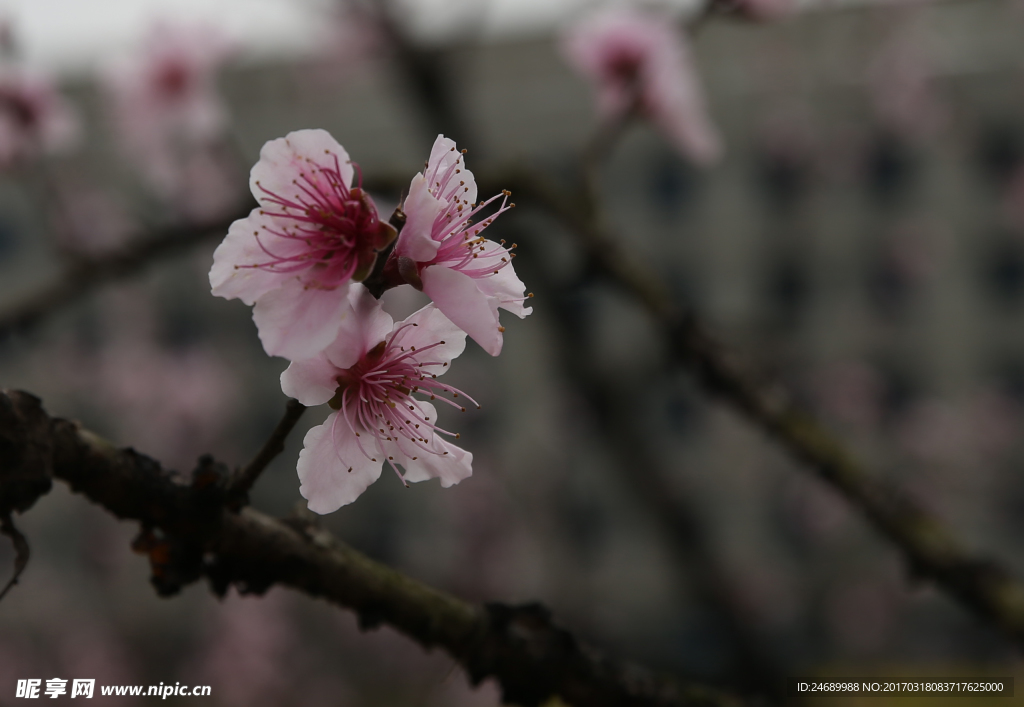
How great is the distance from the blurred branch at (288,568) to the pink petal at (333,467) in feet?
0.27

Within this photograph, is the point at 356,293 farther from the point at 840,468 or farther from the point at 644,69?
the point at 644,69

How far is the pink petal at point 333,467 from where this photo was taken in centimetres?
80

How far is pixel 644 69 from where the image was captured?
2.10 meters

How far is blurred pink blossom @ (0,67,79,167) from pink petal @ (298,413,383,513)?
6.65ft

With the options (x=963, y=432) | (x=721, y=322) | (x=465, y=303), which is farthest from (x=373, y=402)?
(x=963, y=432)

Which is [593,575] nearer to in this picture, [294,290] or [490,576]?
[490,576]

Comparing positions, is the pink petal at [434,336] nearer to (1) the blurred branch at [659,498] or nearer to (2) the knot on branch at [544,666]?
(2) the knot on branch at [544,666]

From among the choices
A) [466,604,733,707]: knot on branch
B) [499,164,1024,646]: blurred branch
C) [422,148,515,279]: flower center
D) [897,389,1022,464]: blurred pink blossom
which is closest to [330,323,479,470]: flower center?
[422,148,515,279]: flower center

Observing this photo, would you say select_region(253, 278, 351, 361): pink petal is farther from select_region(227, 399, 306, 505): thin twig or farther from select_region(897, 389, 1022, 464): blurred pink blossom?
select_region(897, 389, 1022, 464): blurred pink blossom

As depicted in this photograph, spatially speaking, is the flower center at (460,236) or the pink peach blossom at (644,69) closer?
the flower center at (460,236)

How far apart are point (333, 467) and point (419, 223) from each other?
293 millimetres

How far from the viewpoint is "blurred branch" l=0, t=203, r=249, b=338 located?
1774 mm

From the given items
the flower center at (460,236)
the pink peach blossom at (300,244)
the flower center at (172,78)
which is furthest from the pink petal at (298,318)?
the flower center at (172,78)

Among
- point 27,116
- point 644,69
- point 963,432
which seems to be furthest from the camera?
point 963,432
